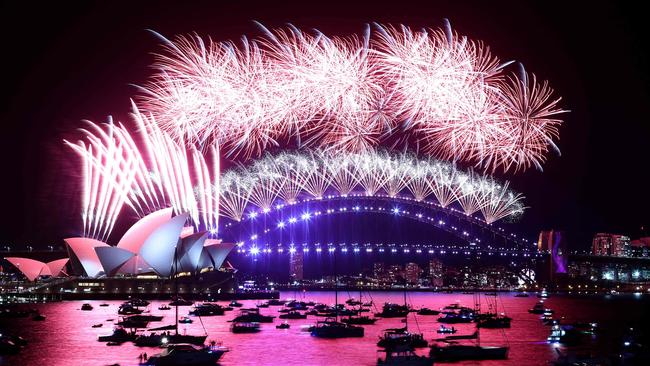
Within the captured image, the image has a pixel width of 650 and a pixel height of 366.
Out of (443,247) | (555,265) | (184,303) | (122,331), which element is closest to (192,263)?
(184,303)

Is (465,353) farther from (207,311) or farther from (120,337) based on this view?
(207,311)

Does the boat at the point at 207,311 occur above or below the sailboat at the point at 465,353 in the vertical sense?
above

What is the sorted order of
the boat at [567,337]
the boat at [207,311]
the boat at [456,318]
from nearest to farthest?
the boat at [567,337], the boat at [456,318], the boat at [207,311]

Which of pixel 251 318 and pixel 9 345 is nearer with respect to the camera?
pixel 9 345

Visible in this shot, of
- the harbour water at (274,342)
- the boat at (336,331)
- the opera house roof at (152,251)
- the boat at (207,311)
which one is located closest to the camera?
the harbour water at (274,342)

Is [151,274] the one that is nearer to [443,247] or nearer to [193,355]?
[443,247]

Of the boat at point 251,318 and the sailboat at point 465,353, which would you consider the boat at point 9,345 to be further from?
the sailboat at point 465,353

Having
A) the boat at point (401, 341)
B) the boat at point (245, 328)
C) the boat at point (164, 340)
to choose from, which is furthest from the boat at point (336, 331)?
the boat at point (164, 340)

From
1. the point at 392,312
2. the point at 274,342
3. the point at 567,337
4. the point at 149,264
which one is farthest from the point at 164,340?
the point at 149,264

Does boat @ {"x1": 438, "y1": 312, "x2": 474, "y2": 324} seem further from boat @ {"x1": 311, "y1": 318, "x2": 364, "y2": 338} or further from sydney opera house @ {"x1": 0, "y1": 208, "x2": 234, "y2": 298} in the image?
sydney opera house @ {"x1": 0, "y1": 208, "x2": 234, "y2": 298}
